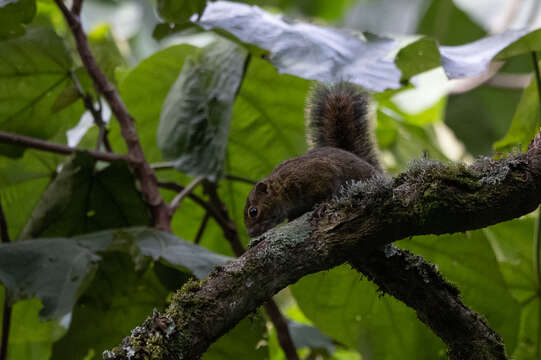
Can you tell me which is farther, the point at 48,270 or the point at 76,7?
the point at 76,7

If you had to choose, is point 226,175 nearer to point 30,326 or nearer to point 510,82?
point 30,326

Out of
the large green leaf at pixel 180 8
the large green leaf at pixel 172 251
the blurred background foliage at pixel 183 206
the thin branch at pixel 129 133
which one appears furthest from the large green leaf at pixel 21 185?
the large green leaf at pixel 180 8

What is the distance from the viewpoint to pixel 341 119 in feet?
5.68

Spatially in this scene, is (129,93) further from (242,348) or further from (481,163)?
(481,163)

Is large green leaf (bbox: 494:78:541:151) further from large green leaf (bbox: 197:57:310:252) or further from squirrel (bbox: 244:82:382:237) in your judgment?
large green leaf (bbox: 197:57:310:252)

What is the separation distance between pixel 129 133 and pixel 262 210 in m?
0.48

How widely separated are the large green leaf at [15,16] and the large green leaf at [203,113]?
474 millimetres

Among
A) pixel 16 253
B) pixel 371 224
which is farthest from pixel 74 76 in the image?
pixel 371 224

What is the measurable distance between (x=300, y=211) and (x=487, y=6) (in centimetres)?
144

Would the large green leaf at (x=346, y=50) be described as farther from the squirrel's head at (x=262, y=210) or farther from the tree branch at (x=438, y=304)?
the tree branch at (x=438, y=304)

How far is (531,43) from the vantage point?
5.29ft

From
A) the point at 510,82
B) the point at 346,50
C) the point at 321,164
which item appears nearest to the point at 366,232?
the point at 321,164

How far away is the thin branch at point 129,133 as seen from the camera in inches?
68.7

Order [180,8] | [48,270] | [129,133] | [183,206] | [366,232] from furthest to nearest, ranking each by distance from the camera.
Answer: [183,206]
[129,133]
[180,8]
[48,270]
[366,232]
